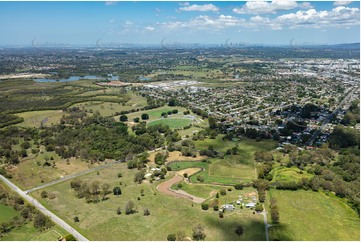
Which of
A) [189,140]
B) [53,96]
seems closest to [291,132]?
[189,140]

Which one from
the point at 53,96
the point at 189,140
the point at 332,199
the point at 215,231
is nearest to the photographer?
the point at 215,231

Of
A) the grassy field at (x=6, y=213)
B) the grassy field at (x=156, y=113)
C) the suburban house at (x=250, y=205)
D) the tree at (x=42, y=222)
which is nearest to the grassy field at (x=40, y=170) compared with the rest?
the grassy field at (x=6, y=213)

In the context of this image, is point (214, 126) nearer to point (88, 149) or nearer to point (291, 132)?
point (291, 132)

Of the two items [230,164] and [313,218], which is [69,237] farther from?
[230,164]

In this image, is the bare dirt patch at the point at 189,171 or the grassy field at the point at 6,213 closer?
the grassy field at the point at 6,213

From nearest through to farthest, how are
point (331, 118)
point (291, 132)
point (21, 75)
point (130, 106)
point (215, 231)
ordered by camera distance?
point (215, 231) < point (291, 132) < point (331, 118) < point (130, 106) < point (21, 75)

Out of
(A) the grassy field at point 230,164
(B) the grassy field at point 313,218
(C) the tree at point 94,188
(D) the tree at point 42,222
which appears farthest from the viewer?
(A) the grassy field at point 230,164

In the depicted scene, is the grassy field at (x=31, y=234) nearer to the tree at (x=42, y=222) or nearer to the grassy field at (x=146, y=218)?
the tree at (x=42, y=222)
